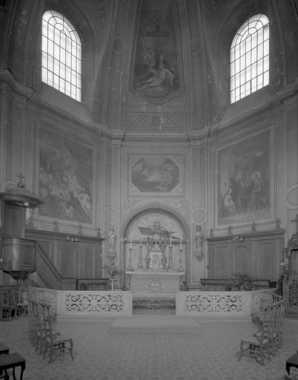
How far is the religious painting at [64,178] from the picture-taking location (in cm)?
2059

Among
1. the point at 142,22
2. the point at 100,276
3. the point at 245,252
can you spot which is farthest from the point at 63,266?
the point at 142,22

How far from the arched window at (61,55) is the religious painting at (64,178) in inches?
113

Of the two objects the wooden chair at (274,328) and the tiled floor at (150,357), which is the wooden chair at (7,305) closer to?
the tiled floor at (150,357)

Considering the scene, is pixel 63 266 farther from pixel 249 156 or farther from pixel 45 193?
pixel 249 156

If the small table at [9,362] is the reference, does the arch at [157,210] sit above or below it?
above

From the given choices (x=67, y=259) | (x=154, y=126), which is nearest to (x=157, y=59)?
(x=154, y=126)

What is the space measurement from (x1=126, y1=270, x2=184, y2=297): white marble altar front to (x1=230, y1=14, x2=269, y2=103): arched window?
10.1m

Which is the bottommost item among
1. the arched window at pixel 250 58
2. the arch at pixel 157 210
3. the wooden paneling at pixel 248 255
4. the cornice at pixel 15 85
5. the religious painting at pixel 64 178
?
the wooden paneling at pixel 248 255

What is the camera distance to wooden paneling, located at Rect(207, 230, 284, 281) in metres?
19.5

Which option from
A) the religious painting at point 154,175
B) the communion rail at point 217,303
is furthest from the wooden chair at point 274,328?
the religious painting at point 154,175

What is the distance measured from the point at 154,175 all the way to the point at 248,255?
665 centimetres

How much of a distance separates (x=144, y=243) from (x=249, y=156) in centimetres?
686

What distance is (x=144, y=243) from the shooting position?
23766mm

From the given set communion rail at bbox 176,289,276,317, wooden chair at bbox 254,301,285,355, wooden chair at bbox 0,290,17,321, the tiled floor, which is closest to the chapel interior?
wooden chair at bbox 0,290,17,321
